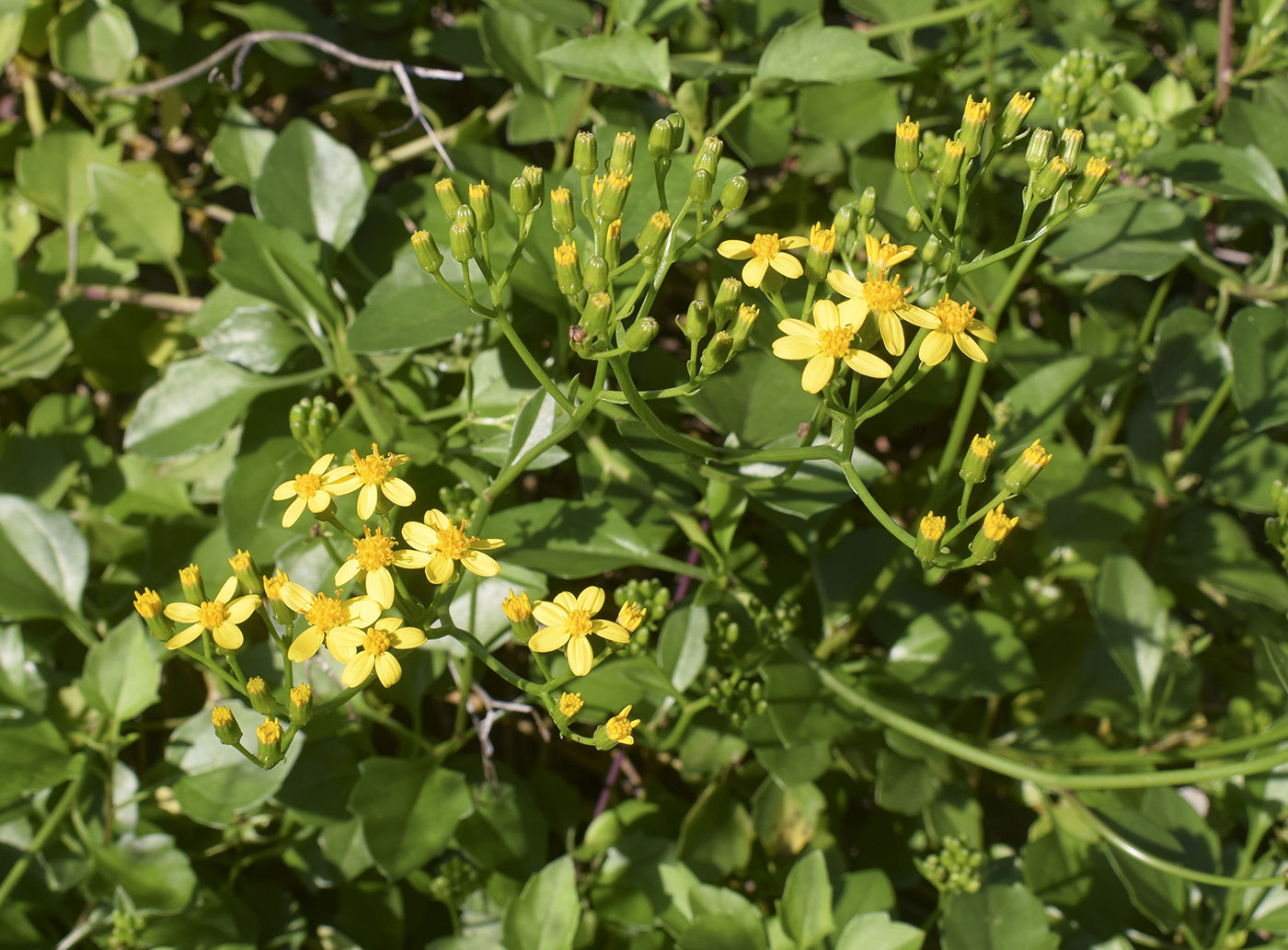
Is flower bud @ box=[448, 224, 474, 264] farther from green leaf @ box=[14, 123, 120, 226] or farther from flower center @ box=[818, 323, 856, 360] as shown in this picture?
green leaf @ box=[14, 123, 120, 226]

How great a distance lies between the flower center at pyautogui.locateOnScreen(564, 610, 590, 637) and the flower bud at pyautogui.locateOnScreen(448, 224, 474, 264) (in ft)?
1.38

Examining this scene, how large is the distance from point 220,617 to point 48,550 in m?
0.82

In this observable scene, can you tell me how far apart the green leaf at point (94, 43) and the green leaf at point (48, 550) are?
36.3 inches

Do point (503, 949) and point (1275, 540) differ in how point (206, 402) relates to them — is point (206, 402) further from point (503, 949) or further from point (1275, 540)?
point (1275, 540)

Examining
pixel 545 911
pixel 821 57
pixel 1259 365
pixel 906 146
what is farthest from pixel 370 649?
pixel 1259 365

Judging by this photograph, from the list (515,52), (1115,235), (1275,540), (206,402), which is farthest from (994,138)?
(206,402)

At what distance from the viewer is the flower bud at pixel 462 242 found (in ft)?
3.57

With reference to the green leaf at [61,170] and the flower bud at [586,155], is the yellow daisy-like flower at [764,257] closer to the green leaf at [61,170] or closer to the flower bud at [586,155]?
Answer: the flower bud at [586,155]

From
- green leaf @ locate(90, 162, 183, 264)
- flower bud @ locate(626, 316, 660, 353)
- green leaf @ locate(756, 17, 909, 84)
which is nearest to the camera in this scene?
flower bud @ locate(626, 316, 660, 353)

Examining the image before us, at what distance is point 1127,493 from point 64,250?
2.21 meters

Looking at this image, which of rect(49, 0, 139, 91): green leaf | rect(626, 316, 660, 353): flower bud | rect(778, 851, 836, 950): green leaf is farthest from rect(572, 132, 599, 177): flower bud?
rect(49, 0, 139, 91): green leaf

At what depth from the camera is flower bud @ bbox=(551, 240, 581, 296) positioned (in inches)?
42.0

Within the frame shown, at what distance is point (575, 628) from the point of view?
1.12 metres

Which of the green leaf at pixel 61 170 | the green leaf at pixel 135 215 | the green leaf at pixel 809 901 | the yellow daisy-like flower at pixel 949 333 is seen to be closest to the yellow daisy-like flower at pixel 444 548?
the yellow daisy-like flower at pixel 949 333
